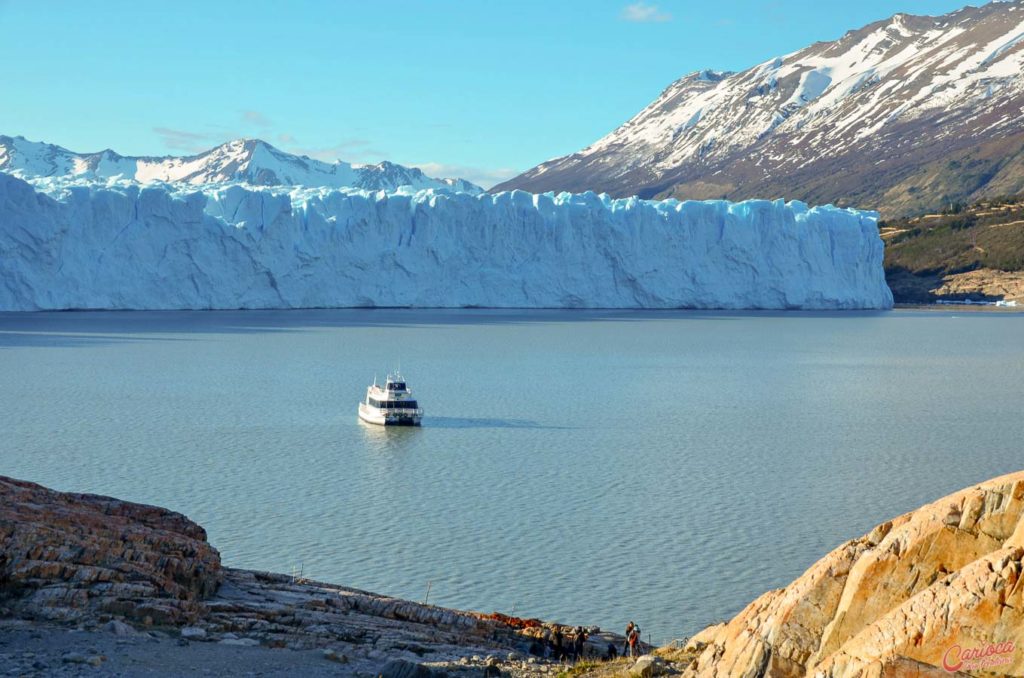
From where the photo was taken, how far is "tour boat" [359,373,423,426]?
2470cm

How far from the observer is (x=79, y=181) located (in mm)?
57219

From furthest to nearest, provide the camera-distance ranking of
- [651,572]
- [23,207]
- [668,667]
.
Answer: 1. [23,207]
2. [651,572]
3. [668,667]

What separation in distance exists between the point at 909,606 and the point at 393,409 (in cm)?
2001

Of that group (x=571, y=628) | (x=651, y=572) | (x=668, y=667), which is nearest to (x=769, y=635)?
(x=668, y=667)

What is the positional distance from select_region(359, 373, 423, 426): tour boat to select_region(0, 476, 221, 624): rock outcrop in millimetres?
14352

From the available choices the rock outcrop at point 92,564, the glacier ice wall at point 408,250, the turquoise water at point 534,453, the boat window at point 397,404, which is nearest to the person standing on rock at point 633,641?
the turquoise water at point 534,453

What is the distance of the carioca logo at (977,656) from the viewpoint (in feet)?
16.0

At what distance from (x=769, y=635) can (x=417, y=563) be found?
26.3ft

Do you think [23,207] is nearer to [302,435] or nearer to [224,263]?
[224,263]

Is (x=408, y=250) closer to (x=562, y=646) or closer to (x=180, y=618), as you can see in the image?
(x=562, y=646)

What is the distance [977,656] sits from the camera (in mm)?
4906

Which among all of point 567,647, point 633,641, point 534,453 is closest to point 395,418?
point 534,453

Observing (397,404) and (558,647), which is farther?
(397,404)

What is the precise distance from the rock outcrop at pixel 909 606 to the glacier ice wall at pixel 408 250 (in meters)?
49.1
